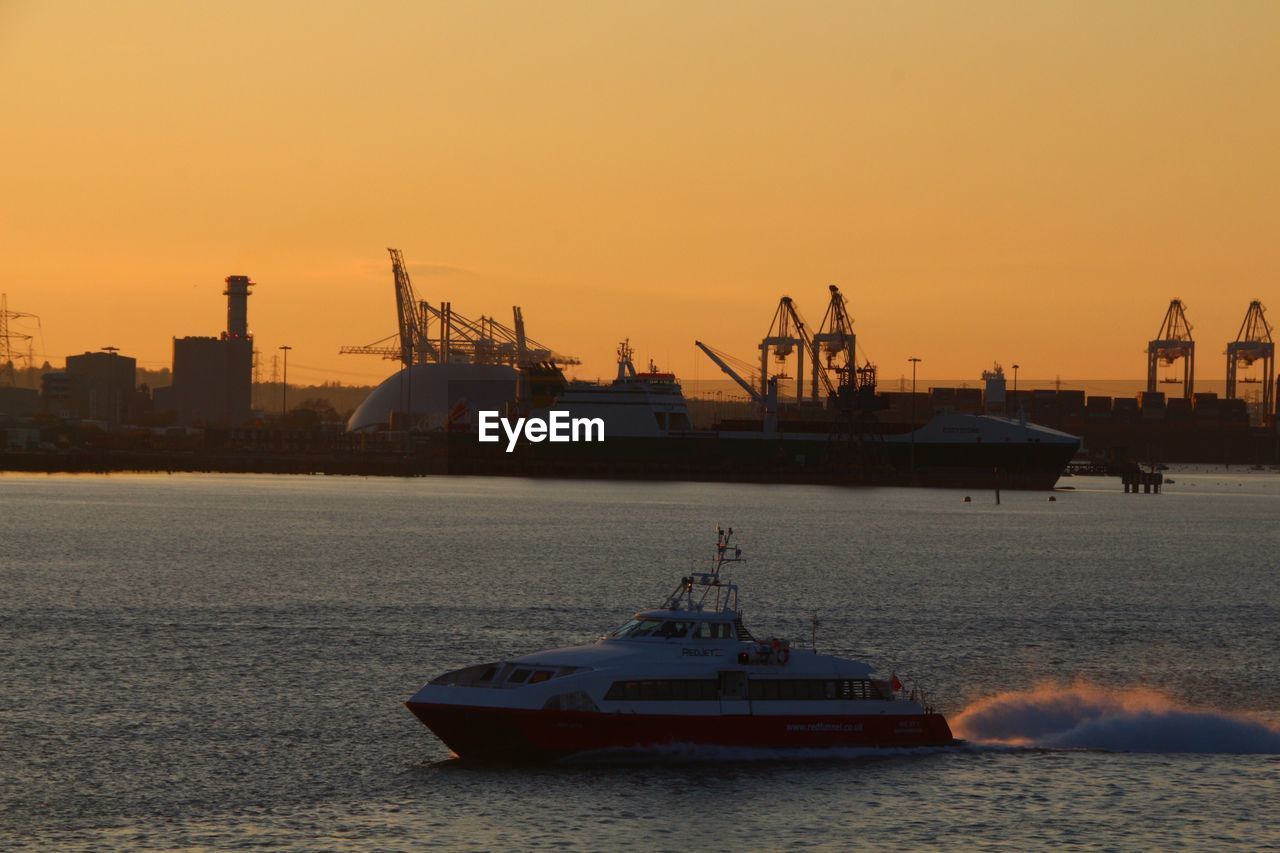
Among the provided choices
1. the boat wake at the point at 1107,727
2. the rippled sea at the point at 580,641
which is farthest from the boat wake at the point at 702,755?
the boat wake at the point at 1107,727

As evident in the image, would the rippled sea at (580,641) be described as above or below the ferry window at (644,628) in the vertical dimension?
below

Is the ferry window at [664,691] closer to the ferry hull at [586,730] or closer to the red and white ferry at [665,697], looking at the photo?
the red and white ferry at [665,697]

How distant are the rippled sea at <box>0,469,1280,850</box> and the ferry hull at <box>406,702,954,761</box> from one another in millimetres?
399

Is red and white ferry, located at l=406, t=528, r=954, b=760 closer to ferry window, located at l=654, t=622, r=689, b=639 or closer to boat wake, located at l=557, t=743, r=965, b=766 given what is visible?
ferry window, located at l=654, t=622, r=689, b=639

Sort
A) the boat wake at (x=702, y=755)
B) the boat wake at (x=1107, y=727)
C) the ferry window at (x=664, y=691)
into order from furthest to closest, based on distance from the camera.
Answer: the boat wake at (x=1107, y=727) → the boat wake at (x=702, y=755) → the ferry window at (x=664, y=691)

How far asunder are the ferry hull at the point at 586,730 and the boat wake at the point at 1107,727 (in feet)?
22.6

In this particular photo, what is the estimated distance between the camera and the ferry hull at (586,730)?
36844 millimetres

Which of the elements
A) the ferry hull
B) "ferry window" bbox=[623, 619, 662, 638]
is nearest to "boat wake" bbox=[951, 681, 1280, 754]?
the ferry hull

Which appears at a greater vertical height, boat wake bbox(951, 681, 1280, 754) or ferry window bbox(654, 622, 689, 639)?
ferry window bbox(654, 622, 689, 639)

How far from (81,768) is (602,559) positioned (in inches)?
2272

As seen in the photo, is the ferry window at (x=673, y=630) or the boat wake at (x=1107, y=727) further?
the boat wake at (x=1107, y=727)

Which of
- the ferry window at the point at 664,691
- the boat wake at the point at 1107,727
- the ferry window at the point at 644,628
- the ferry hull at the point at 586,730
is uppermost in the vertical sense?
the ferry window at the point at 644,628

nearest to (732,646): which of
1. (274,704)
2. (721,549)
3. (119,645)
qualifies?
(721,549)

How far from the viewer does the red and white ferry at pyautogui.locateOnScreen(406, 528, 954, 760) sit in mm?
36906
